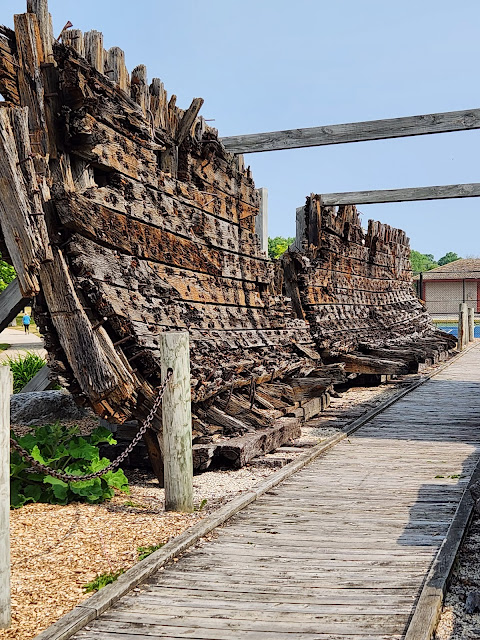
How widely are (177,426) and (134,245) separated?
6.07ft

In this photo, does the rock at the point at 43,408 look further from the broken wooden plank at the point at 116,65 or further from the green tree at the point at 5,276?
the green tree at the point at 5,276

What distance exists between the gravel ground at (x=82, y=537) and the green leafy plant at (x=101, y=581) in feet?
0.13

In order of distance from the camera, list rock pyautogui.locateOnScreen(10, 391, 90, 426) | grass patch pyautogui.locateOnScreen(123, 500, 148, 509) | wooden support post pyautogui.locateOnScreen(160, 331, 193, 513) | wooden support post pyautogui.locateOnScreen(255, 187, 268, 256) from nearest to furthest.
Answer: wooden support post pyautogui.locateOnScreen(160, 331, 193, 513) → grass patch pyautogui.locateOnScreen(123, 500, 148, 509) → rock pyautogui.locateOnScreen(10, 391, 90, 426) → wooden support post pyautogui.locateOnScreen(255, 187, 268, 256)

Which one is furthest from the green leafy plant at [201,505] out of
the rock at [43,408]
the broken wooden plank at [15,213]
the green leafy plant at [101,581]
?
the rock at [43,408]

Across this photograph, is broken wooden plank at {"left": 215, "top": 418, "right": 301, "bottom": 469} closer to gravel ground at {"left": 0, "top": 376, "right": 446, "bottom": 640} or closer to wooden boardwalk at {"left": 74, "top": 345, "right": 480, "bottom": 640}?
gravel ground at {"left": 0, "top": 376, "right": 446, "bottom": 640}

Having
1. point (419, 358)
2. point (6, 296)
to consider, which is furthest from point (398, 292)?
point (6, 296)

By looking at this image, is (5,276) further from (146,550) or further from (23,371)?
(146,550)

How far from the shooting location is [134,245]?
21.5ft

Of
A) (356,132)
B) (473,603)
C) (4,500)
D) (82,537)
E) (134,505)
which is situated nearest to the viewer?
(4,500)

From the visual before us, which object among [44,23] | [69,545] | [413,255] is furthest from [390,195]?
[413,255]

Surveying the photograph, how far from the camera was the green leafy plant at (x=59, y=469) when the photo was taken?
564 centimetres

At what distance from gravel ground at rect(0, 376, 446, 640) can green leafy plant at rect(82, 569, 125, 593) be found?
4 centimetres

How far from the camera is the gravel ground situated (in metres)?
3.73

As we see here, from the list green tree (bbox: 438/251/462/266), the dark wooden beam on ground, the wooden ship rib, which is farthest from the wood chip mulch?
green tree (bbox: 438/251/462/266)
